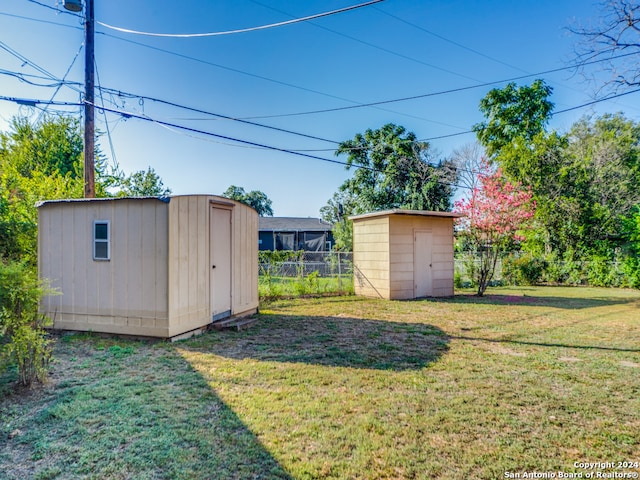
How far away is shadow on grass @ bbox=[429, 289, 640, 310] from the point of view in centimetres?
866

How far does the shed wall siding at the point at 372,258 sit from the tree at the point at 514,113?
12.0 metres

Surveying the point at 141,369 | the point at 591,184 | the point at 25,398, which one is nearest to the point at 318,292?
the point at 141,369

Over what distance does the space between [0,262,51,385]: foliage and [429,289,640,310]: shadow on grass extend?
332 inches

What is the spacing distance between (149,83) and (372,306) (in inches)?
295

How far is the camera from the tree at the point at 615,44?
5500 millimetres

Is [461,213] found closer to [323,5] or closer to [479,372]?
[323,5]

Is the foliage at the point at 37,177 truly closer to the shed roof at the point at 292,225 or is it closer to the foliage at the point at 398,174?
the shed roof at the point at 292,225

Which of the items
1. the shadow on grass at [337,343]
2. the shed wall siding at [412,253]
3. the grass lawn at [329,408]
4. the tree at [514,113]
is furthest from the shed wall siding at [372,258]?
the tree at [514,113]

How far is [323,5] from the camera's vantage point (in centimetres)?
743

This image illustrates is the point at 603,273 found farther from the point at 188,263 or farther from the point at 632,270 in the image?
the point at 188,263

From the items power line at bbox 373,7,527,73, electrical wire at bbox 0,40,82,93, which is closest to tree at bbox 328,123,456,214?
power line at bbox 373,7,527,73

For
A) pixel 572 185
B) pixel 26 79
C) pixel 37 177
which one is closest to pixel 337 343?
pixel 26 79

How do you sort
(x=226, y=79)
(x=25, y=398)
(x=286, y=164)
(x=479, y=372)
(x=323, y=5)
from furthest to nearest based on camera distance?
(x=286, y=164), (x=226, y=79), (x=323, y=5), (x=479, y=372), (x=25, y=398)

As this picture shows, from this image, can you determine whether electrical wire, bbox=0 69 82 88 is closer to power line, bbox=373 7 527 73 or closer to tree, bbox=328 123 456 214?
power line, bbox=373 7 527 73
